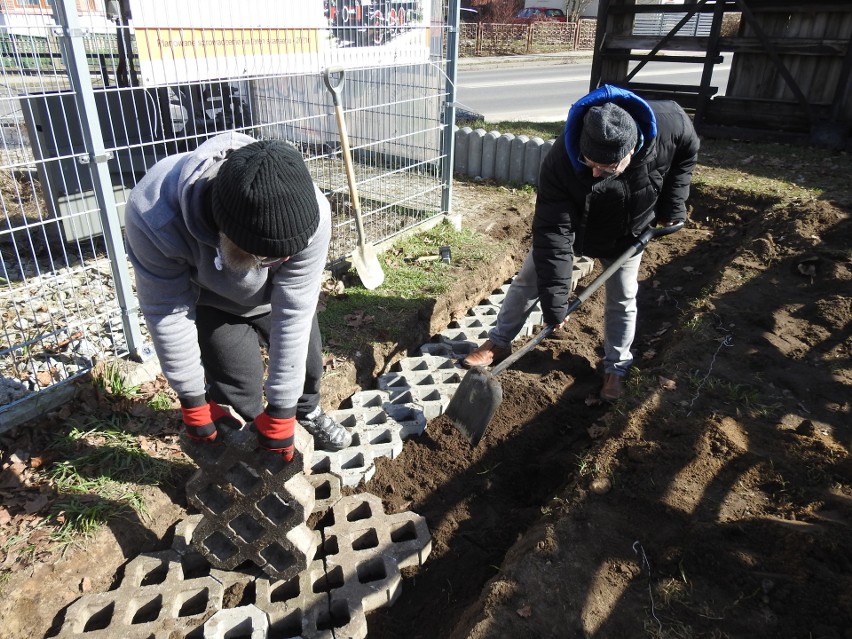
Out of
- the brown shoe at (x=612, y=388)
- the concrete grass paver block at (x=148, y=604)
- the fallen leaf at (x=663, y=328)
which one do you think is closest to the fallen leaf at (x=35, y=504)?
the concrete grass paver block at (x=148, y=604)

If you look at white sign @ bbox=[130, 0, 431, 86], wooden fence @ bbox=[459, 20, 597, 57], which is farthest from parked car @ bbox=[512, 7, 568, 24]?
white sign @ bbox=[130, 0, 431, 86]

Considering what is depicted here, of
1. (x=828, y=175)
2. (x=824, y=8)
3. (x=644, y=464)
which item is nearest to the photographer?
(x=644, y=464)

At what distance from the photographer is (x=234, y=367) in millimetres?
2619

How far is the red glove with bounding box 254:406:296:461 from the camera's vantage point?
234cm

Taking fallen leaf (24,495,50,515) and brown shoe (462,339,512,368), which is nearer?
fallen leaf (24,495,50,515)

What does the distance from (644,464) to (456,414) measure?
3.39ft

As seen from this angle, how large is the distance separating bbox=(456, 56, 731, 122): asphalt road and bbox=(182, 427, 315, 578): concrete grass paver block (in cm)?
933

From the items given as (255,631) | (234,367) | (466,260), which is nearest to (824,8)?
(466,260)

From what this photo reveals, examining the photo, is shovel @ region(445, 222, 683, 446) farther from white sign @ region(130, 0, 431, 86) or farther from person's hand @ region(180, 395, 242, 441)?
white sign @ region(130, 0, 431, 86)

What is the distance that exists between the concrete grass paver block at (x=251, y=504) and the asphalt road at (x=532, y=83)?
367 inches

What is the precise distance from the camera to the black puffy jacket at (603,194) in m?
3.10

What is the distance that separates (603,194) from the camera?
3.31 m

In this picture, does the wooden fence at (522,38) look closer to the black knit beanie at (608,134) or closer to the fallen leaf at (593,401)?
the fallen leaf at (593,401)

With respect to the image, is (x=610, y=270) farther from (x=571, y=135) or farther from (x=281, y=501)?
(x=281, y=501)
